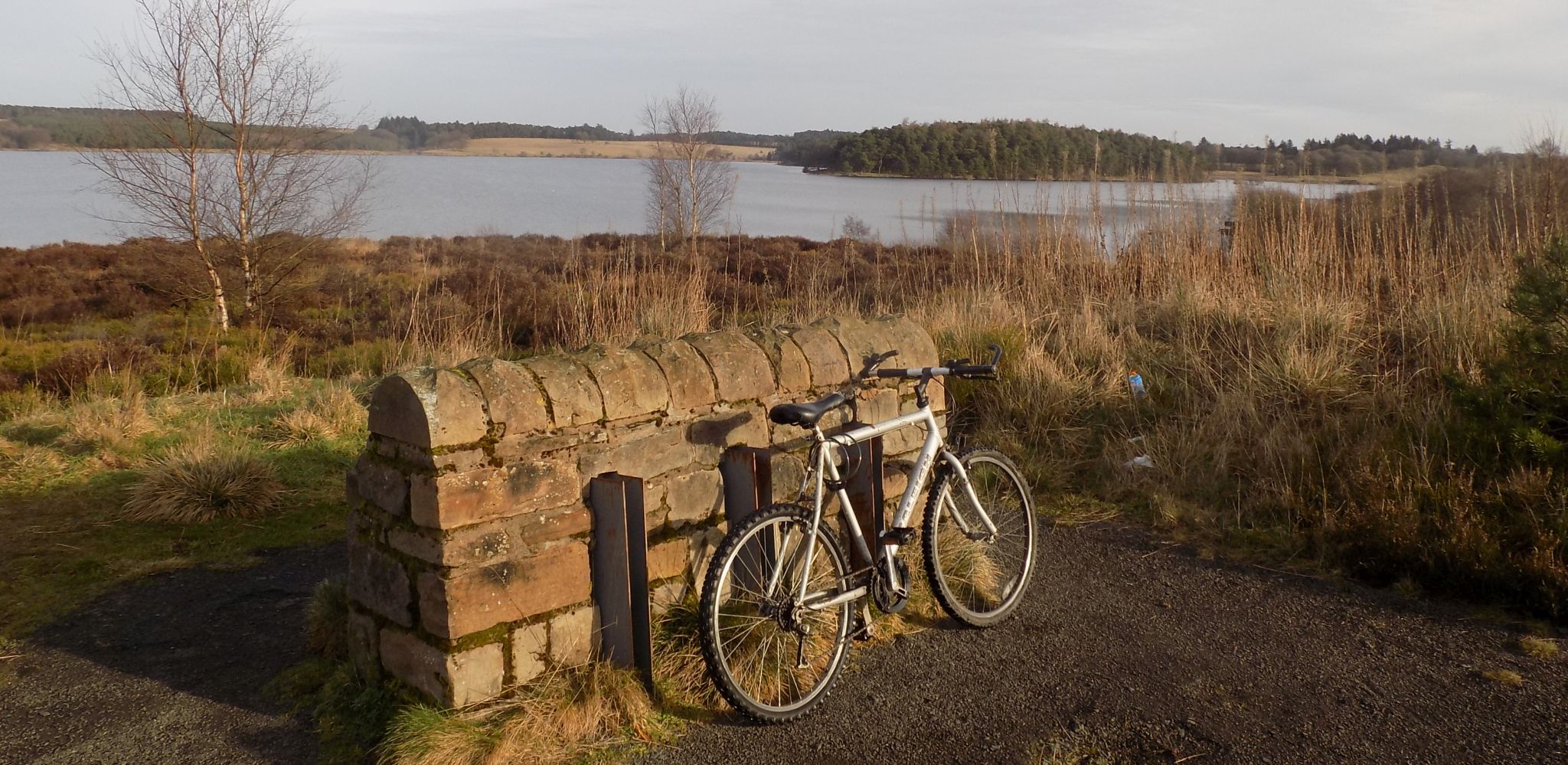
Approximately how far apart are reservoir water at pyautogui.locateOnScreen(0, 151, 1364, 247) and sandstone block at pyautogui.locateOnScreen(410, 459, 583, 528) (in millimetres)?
9241

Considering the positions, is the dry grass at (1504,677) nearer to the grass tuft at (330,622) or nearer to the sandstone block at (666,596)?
the sandstone block at (666,596)

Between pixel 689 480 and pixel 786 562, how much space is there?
0.48m

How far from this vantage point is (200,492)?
5.88 meters

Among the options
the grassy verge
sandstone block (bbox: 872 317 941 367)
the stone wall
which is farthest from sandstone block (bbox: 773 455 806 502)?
the grassy verge

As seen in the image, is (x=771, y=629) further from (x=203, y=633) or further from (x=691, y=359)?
(x=203, y=633)

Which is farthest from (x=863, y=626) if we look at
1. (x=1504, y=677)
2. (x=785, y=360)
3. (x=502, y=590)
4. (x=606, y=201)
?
(x=606, y=201)

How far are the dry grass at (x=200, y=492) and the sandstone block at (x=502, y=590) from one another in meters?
3.14

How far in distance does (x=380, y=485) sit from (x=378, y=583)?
35 centimetres

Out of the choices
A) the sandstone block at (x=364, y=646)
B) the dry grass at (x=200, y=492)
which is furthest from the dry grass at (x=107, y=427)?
the sandstone block at (x=364, y=646)

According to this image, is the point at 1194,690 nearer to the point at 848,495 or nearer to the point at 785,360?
the point at 848,495

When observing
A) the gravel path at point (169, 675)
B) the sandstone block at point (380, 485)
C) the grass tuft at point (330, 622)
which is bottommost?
the gravel path at point (169, 675)

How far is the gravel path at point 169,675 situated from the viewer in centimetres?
337

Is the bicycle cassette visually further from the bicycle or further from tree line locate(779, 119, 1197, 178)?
tree line locate(779, 119, 1197, 178)

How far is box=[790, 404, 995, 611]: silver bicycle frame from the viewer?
3578 millimetres
